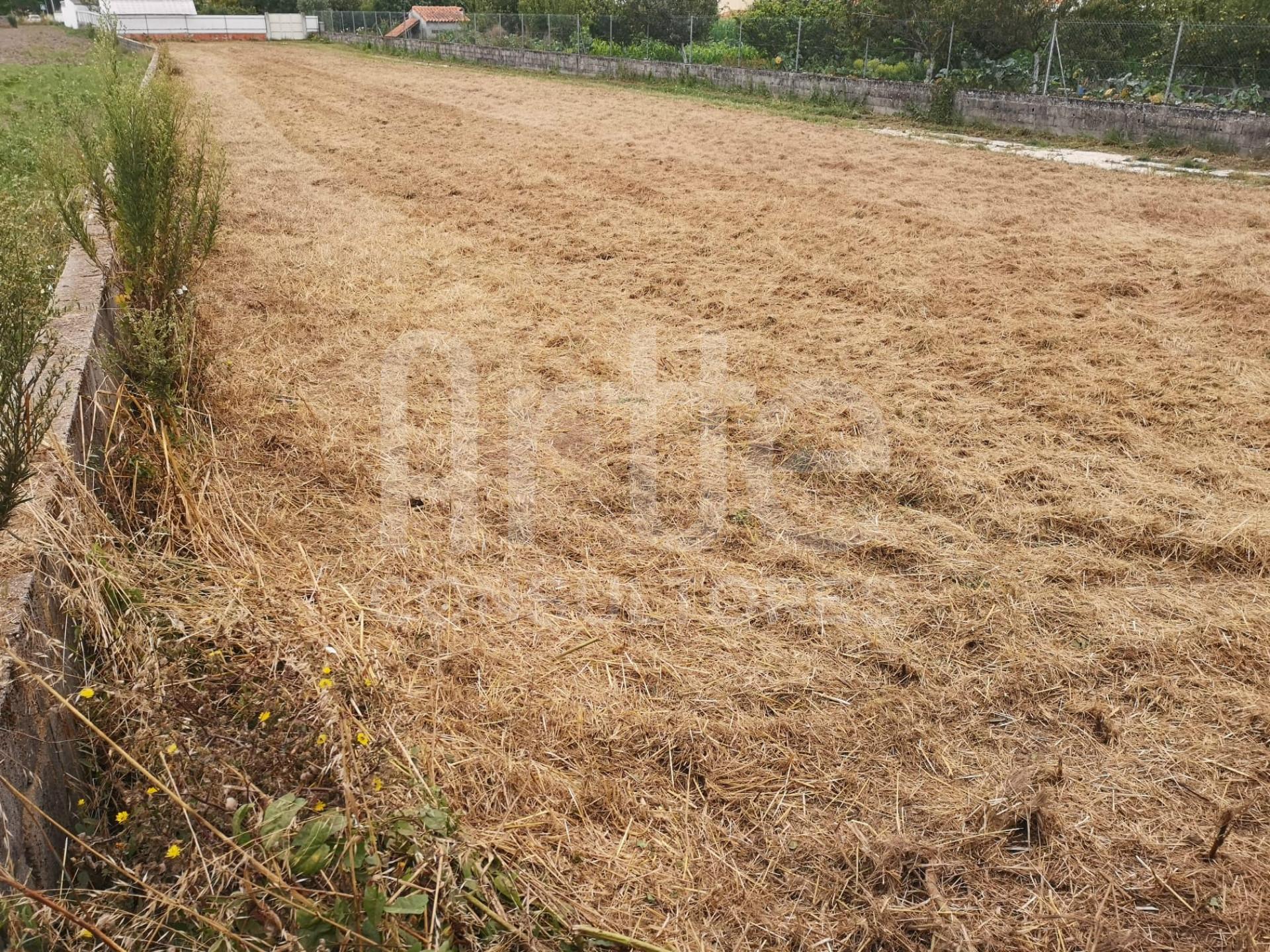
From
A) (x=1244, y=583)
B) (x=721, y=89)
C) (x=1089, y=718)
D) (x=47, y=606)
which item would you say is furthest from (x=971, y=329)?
(x=721, y=89)

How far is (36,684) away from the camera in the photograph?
2.09 metres

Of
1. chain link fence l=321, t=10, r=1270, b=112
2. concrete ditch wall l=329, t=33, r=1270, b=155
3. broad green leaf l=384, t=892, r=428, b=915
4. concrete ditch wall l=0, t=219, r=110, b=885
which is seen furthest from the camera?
chain link fence l=321, t=10, r=1270, b=112

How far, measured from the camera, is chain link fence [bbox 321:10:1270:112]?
12211mm

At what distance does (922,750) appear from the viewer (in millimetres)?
2518

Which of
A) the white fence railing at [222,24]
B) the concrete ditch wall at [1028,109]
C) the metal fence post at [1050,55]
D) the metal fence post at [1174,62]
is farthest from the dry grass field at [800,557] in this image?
the white fence railing at [222,24]

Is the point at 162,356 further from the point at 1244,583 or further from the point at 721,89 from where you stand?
the point at 721,89

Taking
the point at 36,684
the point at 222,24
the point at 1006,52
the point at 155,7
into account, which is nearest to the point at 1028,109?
the point at 1006,52

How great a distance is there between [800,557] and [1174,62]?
494 inches

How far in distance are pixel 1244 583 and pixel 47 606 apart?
388 centimetres

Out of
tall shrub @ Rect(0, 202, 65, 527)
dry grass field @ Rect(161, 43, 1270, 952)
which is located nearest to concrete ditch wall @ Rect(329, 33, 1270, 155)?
dry grass field @ Rect(161, 43, 1270, 952)

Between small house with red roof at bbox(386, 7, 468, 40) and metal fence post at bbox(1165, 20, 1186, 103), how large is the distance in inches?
1389

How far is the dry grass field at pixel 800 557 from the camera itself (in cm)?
221

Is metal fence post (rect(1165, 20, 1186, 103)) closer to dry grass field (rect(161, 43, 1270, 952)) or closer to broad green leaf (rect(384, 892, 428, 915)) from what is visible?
dry grass field (rect(161, 43, 1270, 952))

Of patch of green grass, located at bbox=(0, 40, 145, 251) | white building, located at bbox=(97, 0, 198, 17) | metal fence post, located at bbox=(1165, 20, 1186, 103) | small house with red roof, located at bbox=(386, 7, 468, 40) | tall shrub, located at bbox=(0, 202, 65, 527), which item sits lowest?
tall shrub, located at bbox=(0, 202, 65, 527)
